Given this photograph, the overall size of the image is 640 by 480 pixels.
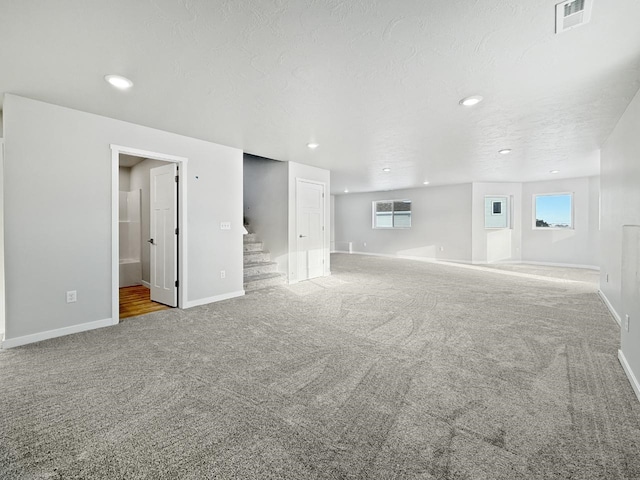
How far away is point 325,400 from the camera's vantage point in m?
2.06

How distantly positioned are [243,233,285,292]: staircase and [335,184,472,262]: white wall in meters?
5.90

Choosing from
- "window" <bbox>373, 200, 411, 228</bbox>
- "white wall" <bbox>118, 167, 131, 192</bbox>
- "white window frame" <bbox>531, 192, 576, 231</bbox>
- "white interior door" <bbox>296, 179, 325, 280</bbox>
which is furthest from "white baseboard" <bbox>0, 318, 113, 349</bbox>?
"white window frame" <bbox>531, 192, 576, 231</bbox>

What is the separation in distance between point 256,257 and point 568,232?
829 centimetres

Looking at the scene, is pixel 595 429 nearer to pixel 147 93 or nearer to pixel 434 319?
pixel 434 319

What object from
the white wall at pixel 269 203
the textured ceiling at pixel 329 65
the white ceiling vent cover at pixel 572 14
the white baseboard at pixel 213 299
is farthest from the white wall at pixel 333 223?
the white ceiling vent cover at pixel 572 14

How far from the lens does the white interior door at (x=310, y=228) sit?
6.33m

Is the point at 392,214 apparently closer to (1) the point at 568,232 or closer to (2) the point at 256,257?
(1) the point at 568,232

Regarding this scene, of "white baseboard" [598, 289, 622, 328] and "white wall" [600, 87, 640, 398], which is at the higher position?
"white wall" [600, 87, 640, 398]

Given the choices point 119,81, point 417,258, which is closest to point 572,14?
point 119,81

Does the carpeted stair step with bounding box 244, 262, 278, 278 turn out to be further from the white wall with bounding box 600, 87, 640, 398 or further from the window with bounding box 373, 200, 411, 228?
the window with bounding box 373, 200, 411, 228

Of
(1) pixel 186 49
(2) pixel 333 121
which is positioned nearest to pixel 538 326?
(2) pixel 333 121

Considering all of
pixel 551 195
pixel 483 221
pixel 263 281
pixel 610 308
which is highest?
pixel 551 195

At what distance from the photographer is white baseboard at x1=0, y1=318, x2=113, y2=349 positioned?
9.75 ft

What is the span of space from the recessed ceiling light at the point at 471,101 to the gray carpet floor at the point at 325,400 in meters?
2.39
